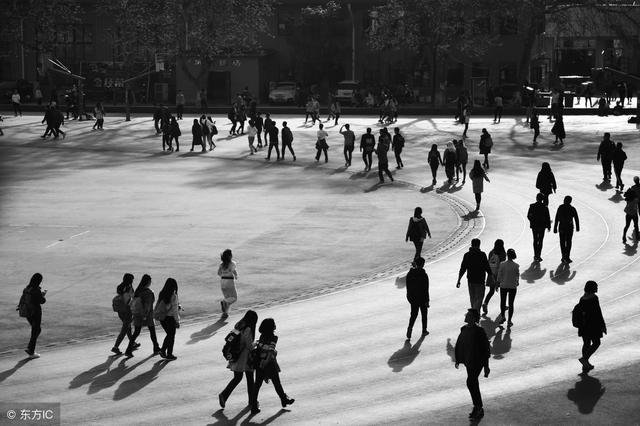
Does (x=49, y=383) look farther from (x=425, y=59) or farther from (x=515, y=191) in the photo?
(x=425, y=59)

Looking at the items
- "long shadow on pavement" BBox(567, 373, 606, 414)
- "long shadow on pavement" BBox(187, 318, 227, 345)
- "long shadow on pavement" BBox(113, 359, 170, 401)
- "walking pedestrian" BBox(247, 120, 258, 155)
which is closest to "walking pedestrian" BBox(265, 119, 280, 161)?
"walking pedestrian" BBox(247, 120, 258, 155)

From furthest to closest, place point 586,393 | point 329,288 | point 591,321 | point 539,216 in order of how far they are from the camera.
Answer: point 539,216
point 329,288
point 591,321
point 586,393

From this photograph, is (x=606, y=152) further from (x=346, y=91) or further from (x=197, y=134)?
(x=346, y=91)

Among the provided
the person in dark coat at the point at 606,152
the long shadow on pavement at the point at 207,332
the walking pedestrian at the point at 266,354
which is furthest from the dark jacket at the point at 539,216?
the walking pedestrian at the point at 266,354

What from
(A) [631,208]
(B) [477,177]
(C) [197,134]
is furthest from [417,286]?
(C) [197,134]

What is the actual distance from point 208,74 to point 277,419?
62.9 m

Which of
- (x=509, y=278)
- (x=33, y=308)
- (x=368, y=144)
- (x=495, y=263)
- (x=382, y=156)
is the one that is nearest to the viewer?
(x=33, y=308)

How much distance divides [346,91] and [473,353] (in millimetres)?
57736

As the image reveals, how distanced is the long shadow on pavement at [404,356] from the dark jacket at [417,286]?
717mm

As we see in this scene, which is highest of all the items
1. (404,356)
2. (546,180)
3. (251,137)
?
(251,137)

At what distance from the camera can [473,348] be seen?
1484 centimetres

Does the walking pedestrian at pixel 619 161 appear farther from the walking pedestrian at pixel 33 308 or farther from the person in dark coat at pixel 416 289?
the walking pedestrian at pixel 33 308

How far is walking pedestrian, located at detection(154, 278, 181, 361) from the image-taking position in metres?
18.0

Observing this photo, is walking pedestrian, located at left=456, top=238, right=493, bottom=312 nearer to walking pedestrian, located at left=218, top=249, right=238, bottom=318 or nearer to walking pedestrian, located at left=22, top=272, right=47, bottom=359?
walking pedestrian, located at left=218, top=249, right=238, bottom=318
